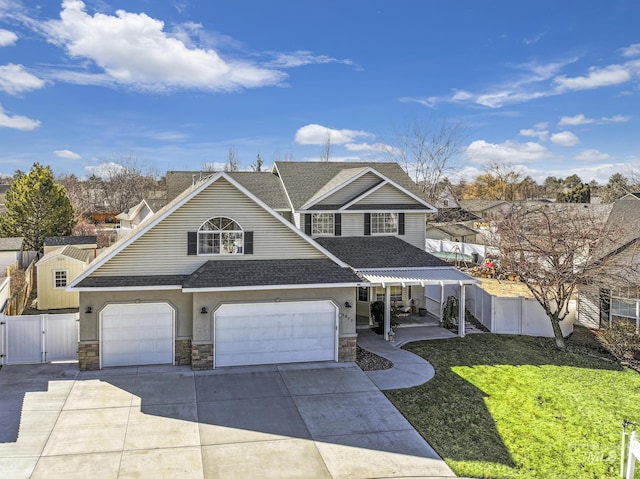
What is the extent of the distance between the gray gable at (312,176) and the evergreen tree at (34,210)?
2045 centimetres

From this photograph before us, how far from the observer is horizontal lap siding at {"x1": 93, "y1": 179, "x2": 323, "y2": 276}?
49.4ft

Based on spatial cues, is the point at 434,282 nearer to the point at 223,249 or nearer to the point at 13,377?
the point at 223,249

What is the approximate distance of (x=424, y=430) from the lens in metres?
11.5

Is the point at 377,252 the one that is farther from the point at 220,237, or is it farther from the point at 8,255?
the point at 8,255

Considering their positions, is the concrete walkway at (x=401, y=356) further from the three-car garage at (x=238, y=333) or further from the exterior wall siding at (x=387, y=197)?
the exterior wall siding at (x=387, y=197)

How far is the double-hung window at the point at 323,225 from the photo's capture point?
23547mm

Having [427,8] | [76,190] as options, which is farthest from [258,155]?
[427,8]

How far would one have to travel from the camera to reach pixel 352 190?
77.9 feet

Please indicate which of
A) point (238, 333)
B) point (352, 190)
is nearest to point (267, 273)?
point (238, 333)

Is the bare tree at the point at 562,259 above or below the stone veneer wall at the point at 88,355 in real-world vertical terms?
above

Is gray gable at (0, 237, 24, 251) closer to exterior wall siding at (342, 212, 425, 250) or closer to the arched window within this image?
the arched window

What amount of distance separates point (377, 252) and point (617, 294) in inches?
394

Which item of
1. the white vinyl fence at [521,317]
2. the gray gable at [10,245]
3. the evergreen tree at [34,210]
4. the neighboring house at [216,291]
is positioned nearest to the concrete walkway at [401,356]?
the neighboring house at [216,291]

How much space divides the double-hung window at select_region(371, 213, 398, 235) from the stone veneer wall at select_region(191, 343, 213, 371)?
1149cm
